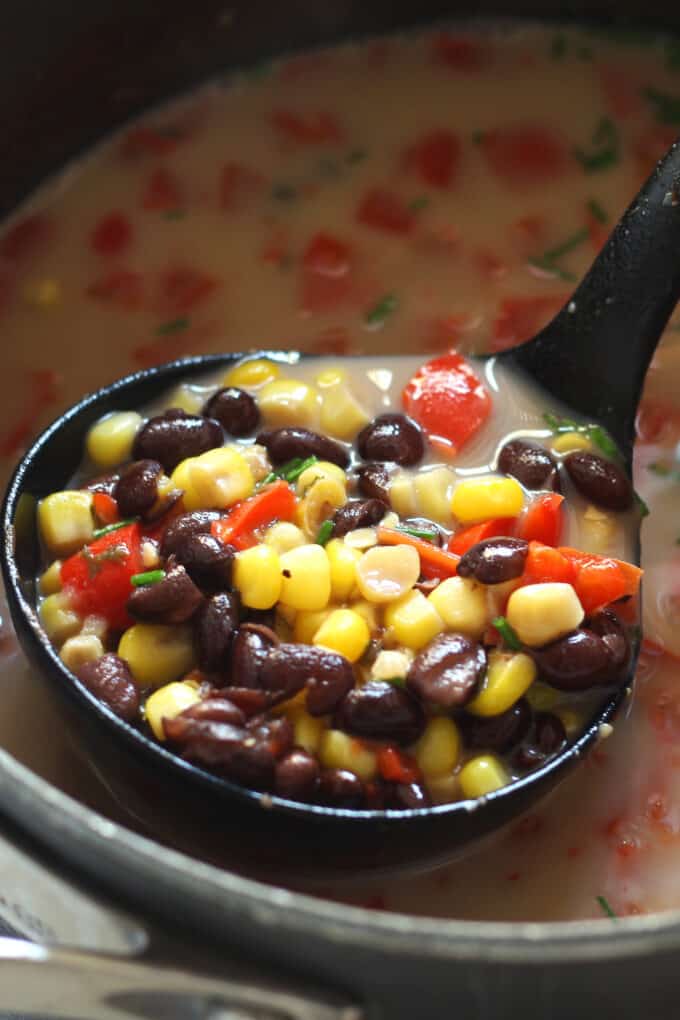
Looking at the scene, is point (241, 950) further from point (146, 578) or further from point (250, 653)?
point (146, 578)

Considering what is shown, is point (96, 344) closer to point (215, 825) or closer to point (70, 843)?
point (215, 825)

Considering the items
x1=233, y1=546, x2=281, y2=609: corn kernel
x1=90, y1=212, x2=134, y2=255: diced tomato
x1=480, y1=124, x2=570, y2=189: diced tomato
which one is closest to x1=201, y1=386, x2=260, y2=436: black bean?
x1=233, y1=546, x2=281, y2=609: corn kernel

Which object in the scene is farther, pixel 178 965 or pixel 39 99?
pixel 39 99

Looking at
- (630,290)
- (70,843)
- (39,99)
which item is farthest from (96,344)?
(70,843)

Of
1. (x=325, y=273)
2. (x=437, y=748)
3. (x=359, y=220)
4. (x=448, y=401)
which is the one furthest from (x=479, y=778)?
(x=359, y=220)

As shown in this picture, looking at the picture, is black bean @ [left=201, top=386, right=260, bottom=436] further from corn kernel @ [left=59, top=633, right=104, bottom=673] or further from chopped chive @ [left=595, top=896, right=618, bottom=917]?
chopped chive @ [left=595, top=896, right=618, bottom=917]

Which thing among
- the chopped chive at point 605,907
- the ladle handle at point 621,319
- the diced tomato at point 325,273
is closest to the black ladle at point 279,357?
the ladle handle at point 621,319
